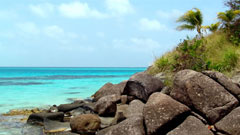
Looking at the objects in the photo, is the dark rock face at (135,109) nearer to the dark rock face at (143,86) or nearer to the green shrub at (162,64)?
the dark rock face at (143,86)

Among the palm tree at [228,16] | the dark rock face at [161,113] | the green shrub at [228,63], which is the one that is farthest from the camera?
the palm tree at [228,16]

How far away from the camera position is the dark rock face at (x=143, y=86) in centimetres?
918

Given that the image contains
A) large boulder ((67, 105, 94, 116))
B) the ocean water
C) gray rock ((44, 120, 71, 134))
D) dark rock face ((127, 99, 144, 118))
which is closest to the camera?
gray rock ((44, 120, 71, 134))

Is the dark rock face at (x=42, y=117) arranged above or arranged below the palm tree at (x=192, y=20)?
below

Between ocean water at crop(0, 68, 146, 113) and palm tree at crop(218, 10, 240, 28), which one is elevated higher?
palm tree at crop(218, 10, 240, 28)

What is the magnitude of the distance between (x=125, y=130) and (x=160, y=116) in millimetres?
943

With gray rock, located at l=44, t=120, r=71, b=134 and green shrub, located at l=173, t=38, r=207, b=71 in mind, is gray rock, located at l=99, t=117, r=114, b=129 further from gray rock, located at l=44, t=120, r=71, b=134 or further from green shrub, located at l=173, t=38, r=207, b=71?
green shrub, located at l=173, t=38, r=207, b=71

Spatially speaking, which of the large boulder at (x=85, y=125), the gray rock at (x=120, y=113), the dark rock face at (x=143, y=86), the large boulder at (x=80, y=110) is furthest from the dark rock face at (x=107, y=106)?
the large boulder at (x=85, y=125)

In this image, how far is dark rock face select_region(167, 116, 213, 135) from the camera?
5.79 metres

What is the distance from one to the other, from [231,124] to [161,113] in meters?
1.69

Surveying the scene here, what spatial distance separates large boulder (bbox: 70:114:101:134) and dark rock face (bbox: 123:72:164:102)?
2.23 meters

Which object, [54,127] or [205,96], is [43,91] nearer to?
[54,127]

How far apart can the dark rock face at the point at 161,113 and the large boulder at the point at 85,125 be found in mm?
2116

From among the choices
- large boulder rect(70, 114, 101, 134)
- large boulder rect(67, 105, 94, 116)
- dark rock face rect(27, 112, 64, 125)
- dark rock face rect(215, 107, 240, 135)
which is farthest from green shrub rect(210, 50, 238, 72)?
dark rock face rect(27, 112, 64, 125)
